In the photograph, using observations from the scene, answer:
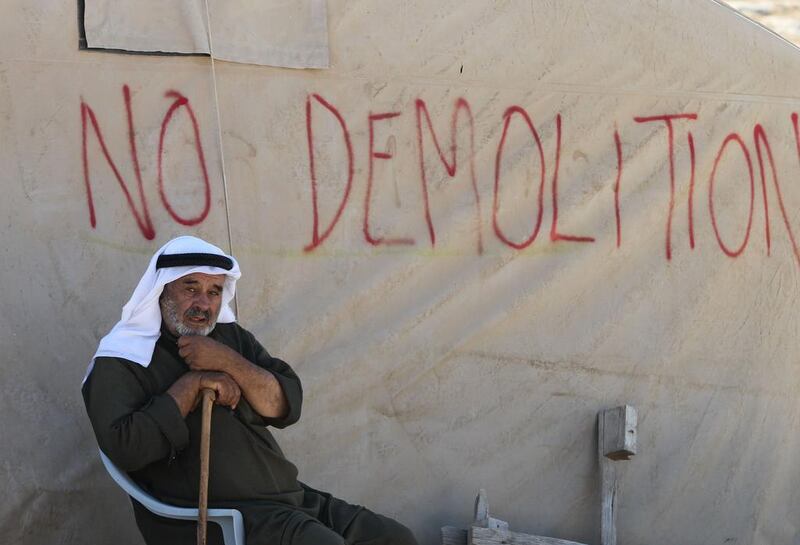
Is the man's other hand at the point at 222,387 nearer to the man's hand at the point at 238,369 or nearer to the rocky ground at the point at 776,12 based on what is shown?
the man's hand at the point at 238,369

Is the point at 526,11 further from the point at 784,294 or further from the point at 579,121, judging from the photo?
the point at 784,294

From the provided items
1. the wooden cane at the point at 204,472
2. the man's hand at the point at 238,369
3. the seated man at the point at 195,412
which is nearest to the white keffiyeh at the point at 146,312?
the seated man at the point at 195,412

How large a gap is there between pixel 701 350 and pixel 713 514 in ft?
2.23

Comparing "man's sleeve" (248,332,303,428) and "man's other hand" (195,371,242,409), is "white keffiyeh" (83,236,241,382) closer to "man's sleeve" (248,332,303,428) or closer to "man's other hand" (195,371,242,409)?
"man's other hand" (195,371,242,409)

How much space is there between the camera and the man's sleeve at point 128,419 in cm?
402

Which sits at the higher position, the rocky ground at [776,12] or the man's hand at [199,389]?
the rocky ground at [776,12]

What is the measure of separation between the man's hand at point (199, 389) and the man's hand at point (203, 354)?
1.1 inches

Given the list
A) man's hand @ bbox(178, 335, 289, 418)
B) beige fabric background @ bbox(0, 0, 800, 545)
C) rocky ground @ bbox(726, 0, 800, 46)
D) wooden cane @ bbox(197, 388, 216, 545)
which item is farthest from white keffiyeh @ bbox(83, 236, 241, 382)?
rocky ground @ bbox(726, 0, 800, 46)

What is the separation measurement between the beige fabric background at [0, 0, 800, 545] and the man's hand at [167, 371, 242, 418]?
768mm

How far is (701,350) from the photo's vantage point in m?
5.73

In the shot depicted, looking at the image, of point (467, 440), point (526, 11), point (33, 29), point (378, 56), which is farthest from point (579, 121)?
point (33, 29)

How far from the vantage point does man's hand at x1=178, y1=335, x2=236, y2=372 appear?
4281 millimetres

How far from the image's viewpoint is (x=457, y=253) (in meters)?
5.41

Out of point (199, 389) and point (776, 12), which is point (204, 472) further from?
point (776, 12)
